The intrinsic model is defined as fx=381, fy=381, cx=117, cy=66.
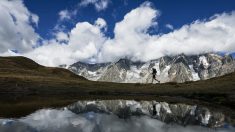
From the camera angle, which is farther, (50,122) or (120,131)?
(50,122)

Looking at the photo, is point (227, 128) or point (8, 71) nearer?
point (227, 128)

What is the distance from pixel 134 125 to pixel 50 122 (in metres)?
6.25

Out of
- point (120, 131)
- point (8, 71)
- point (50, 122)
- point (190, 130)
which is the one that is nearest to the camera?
point (120, 131)

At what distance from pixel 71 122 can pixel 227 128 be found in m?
11.6

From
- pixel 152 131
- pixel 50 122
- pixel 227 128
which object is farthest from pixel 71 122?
pixel 227 128

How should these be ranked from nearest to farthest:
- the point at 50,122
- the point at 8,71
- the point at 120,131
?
the point at 120,131 < the point at 50,122 < the point at 8,71

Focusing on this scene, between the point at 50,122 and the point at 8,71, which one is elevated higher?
the point at 8,71

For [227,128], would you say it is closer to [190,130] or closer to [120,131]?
[190,130]

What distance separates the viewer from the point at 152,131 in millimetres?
25109

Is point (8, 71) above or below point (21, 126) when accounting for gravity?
above

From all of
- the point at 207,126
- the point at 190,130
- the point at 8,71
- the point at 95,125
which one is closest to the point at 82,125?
the point at 95,125

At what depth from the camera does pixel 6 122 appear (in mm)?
27688

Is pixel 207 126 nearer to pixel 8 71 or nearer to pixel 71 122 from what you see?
pixel 71 122

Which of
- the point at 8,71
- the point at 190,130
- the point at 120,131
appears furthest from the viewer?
the point at 8,71
